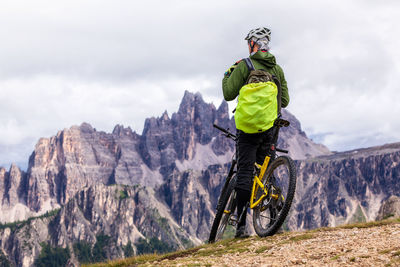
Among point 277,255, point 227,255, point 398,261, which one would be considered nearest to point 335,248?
point 277,255

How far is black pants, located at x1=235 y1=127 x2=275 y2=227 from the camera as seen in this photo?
958cm

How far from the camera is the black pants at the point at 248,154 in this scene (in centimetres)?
958

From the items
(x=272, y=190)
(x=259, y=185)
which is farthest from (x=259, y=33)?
(x=272, y=190)

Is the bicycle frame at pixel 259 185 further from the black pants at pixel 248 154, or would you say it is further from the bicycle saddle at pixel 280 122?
the bicycle saddle at pixel 280 122

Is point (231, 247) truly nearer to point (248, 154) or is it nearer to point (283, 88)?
point (248, 154)

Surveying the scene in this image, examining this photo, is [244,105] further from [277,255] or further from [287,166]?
[277,255]

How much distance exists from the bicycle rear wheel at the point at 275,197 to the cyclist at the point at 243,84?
0.46m

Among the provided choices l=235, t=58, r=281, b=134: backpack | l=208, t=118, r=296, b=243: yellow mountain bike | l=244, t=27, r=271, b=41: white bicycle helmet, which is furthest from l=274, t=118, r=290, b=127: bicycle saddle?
l=244, t=27, r=271, b=41: white bicycle helmet

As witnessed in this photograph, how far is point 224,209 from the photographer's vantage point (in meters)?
11.2

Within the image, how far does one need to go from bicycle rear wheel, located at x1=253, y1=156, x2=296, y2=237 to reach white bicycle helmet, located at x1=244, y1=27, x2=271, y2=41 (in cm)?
299

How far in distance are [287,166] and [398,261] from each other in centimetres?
400

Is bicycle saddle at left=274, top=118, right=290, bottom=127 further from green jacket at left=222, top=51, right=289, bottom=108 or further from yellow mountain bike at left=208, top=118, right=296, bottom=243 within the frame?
green jacket at left=222, top=51, right=289, bottom=108

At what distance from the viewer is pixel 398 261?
5.26 m

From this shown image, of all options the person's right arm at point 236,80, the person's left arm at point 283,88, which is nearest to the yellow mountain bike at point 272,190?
the person's left arm at point 283,88
